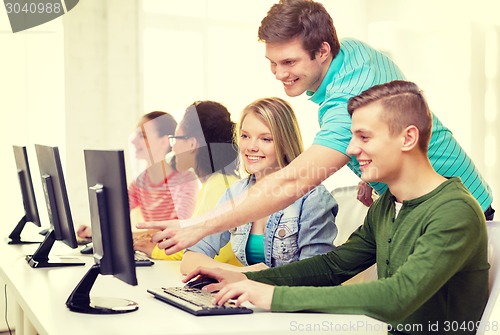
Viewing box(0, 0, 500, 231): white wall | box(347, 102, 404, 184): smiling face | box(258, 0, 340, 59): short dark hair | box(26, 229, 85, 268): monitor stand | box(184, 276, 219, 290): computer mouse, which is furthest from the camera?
box(0, 0, 500, 231): white wall

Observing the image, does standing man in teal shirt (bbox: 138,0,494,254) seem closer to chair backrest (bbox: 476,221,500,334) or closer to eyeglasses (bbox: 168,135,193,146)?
chair backrest (bbox: 476,221,500,334)

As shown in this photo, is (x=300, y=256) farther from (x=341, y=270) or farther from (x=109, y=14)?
(x=109, y=14)

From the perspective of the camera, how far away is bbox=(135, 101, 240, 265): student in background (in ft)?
8.04

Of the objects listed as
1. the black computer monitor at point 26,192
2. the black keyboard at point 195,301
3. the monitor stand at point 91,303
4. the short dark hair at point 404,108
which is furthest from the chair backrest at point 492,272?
the black computer monitor at point 26,192

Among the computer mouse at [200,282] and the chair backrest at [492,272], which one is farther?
the computer mouse at [200,282]

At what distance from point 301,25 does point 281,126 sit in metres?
0.50

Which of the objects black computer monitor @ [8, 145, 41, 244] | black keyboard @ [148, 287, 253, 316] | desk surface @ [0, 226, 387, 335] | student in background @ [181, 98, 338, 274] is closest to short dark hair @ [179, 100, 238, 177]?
student in background @ [181, 98, 338, 274]

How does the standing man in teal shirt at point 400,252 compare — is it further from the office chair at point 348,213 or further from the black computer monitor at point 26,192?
the black computer monitor at point 26,192

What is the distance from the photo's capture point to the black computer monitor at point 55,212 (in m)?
2.11

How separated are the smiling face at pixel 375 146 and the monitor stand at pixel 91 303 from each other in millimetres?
611

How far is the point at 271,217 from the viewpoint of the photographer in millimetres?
2107

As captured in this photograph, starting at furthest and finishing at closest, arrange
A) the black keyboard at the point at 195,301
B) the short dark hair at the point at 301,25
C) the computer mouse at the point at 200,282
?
1. the short dark hair at the point at 301,25
2. the computer mouse at the point at 200,282
3. the black keyboard at the point at 195,301

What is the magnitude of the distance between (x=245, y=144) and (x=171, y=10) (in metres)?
2.64

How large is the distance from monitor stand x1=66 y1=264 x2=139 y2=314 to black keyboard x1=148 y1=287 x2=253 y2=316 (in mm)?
79
